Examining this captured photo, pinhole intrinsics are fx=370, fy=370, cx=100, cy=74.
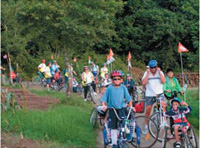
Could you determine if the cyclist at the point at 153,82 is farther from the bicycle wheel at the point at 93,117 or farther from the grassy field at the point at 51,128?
the grassy field at the point at 51,128

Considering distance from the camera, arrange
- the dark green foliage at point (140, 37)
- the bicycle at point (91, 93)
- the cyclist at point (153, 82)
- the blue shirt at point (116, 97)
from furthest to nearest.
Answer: the dark green foliage at point (140, 37), the bicycle at point (91, 93), the cyclist at point (153, 82), the blue shirt at point (116, 97)

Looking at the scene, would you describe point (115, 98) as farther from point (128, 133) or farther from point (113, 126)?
point (128, 133)

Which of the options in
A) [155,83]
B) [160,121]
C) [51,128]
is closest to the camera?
[51,128]

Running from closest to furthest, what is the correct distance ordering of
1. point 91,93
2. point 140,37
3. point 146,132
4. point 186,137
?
1. point 186,137
2. point 146,132
3. point 91,93
4. point 140,37

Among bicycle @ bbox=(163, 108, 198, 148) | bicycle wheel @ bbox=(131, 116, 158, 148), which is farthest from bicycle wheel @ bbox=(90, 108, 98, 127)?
bicycle @ bbox=(163, 108, 198, 148)

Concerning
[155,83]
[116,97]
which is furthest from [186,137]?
[155,83]

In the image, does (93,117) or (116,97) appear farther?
(93,117)

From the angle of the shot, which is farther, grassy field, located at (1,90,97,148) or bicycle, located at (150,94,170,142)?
bicycle, located at (150,94,170,142)

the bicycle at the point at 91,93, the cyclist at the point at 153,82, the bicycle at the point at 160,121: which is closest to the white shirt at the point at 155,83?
the cyclist at the point at 153,82

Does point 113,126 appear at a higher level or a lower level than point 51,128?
higher

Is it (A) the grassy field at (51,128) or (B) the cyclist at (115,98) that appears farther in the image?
(A) the grassy field at (51,128)

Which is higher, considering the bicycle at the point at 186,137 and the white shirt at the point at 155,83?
the white shirt at the point at 155,83

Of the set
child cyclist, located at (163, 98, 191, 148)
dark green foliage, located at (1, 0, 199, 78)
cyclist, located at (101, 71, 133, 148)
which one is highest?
dark green foliage, located at (1, 0, 199, 78)

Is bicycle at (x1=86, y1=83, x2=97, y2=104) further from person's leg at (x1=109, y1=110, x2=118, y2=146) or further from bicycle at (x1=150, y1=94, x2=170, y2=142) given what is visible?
person's leg at (x1=109, y1=110, x2=118, y2=146)
